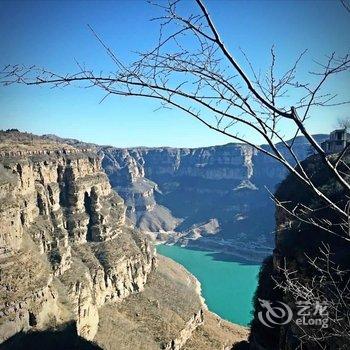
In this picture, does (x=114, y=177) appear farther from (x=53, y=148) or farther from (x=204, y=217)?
(x=53, y=148)

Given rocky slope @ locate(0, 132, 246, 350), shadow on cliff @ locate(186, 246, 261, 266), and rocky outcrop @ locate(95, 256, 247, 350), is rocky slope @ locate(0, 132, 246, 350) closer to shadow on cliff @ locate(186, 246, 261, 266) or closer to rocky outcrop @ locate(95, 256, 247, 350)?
rocky outcrop @ locate(95, 256, 247, 350)

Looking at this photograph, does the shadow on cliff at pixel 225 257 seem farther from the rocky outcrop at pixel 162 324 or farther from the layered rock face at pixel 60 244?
the rocky outcrop at pixel 162 324

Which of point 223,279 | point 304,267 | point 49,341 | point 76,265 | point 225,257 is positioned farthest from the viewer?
point 225,257

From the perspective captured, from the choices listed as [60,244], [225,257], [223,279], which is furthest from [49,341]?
[225,257]

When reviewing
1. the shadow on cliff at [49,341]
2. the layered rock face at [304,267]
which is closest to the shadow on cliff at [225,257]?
the layered rock face at [304,267]

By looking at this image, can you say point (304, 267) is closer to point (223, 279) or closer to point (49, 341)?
point (49, 341)

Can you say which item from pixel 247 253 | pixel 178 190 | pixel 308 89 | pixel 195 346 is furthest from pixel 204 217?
pixel 308 89
